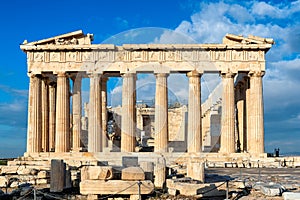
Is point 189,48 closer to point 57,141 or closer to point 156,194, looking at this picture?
point 57,141

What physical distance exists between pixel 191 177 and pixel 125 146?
54.1ft

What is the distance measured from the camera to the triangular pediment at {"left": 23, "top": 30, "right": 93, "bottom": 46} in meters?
36.8

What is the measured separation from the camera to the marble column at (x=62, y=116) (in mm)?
36562

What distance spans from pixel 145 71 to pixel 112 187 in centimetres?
2026

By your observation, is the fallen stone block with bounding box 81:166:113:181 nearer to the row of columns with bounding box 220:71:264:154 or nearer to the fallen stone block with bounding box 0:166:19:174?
the fallen stone block with bounding box 0:166:19:174

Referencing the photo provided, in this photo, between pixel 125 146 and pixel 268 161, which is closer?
pixel 268 161

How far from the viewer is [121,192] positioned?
17.2 m

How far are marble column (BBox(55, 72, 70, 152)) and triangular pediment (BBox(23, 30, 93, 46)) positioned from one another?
8.23 feet

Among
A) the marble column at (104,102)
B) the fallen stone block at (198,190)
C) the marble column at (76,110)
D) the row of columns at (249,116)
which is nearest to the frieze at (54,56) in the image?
the marble column at (76,110)

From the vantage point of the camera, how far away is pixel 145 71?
121ft

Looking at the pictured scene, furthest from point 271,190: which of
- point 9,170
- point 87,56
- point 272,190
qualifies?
point 87,56

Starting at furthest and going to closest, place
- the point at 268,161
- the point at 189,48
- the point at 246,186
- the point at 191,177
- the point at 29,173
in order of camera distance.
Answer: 1. the point at 189,48
2. the point at 268,161
3. the point at 29,173
4. the point at 191,177
5. the point at 246,186

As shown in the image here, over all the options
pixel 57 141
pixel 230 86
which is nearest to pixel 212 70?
pixel 230 86

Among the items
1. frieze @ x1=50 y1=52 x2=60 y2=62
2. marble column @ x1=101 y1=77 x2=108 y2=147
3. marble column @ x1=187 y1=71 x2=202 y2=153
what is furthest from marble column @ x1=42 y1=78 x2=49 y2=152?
marble column @ x1=187 y1=71 x2=202 y2=153
